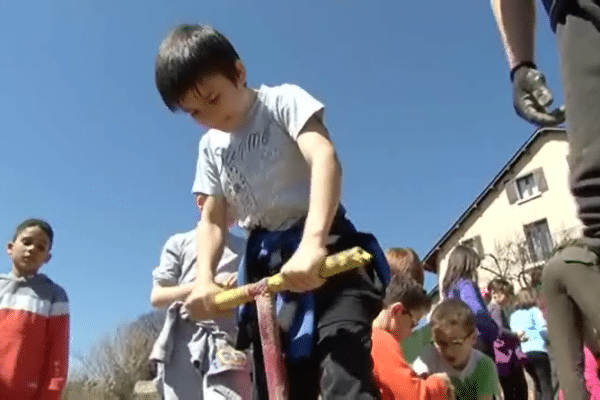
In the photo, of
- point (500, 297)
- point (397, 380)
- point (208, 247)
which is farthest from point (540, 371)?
point (208, 247)

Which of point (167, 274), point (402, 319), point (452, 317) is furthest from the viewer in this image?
point (452, 317)

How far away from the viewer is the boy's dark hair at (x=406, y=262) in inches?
196

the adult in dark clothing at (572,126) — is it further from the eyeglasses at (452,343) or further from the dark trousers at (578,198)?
the eyeglasses at (452,343)

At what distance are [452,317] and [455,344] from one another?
0.59 feet

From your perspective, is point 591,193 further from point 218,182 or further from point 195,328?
point 195,328

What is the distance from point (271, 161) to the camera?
2.48m

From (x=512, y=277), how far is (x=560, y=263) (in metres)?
32.1

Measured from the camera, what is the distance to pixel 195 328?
152 inches

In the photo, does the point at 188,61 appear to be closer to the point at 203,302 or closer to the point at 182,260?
the point at 203,302

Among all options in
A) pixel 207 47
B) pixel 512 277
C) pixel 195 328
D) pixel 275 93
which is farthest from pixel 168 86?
pixel 512 277

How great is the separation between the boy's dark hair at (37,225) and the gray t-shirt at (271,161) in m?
3.23

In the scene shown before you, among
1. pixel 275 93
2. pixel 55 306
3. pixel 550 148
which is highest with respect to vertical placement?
pixel 550 148

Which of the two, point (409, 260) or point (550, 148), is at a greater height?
point (550, 148)

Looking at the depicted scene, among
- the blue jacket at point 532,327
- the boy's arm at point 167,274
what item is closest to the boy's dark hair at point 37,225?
the boy's arm at point 167,274
